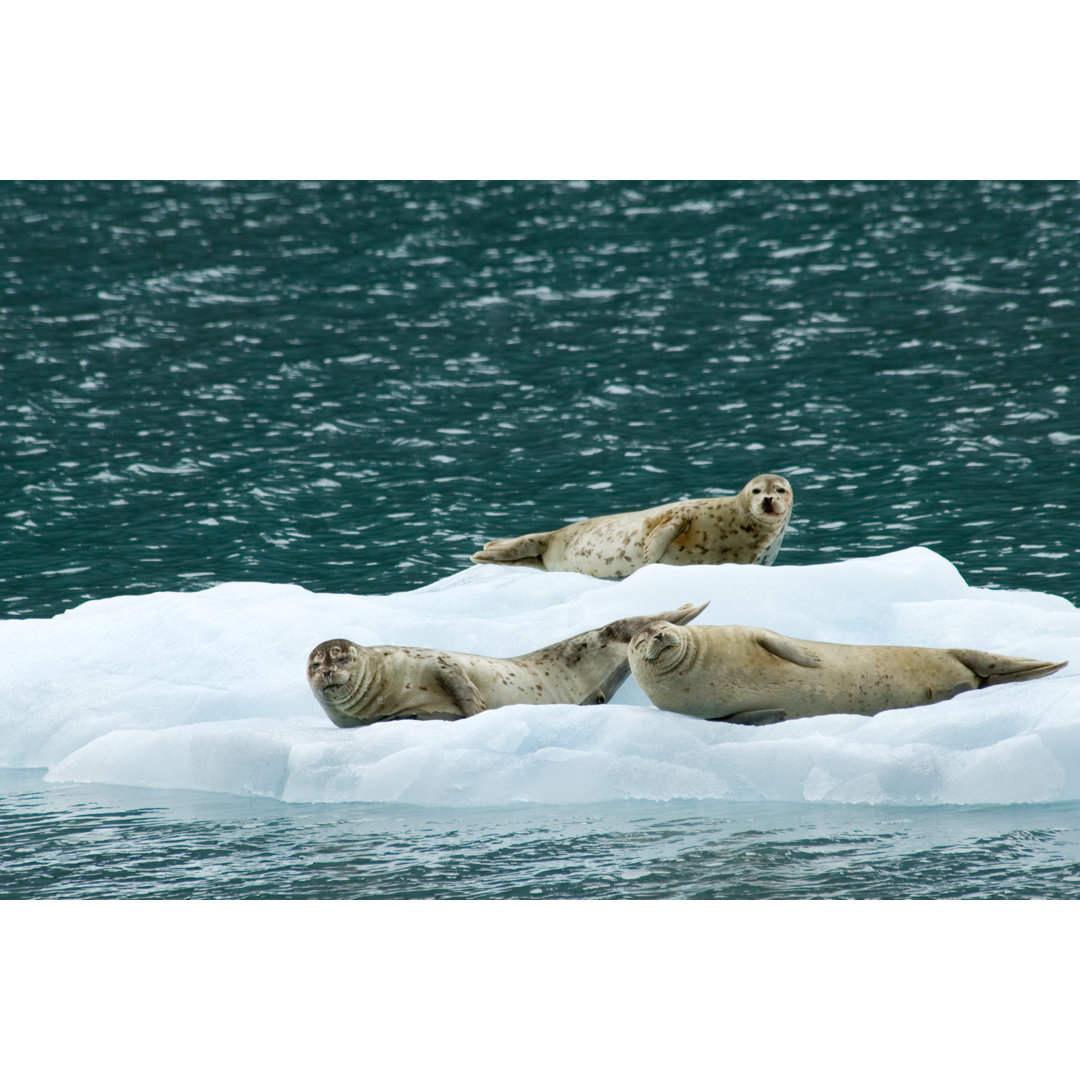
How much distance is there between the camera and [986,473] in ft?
43.5

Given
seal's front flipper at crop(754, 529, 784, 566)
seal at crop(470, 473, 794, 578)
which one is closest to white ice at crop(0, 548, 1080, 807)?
seal at crop(470, 473, 794, 578)

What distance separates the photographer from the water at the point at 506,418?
6.00 meters

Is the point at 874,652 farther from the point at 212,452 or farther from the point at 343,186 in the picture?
the point at 343,186

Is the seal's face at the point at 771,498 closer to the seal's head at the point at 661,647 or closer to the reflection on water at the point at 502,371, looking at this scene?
the reflection on water at the point at 502,371

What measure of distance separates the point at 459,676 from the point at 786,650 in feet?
4.62

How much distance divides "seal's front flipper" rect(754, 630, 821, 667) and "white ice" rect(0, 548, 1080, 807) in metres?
0.30

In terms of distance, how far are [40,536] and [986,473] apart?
23.9 ft

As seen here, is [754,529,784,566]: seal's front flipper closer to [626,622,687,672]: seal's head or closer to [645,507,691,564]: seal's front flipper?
[645,507,691,564]: seal's front flipper

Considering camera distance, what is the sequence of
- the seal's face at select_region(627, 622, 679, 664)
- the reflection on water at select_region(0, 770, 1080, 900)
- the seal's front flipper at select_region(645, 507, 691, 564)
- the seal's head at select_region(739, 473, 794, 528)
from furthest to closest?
the seal's front flipper at select_region(645, 507, 691, 564), the seal's head at select_region(739, 473, 794, 528), the seal's face at select_region(627, 622, 679, 664), the reflection on water at select_region(0, 770, 1080, 900)

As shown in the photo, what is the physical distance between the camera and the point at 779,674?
695cm

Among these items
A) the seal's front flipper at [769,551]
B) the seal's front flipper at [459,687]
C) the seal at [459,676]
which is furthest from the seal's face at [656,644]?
the seal's front flipper at [769,551]

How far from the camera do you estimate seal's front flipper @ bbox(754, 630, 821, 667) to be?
696 cm
